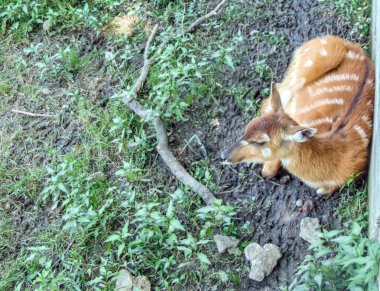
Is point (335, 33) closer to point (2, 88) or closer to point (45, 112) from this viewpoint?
point (45, 112)

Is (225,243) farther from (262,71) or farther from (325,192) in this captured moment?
(262,71)

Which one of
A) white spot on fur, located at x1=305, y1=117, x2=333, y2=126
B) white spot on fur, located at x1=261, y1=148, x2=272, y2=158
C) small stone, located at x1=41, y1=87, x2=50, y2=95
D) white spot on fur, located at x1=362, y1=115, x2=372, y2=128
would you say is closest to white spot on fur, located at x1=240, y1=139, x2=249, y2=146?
white spot on fur, located at x1=261, y1=148, x2=272, y2=158

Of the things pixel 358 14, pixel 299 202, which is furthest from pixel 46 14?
pixel 299 202

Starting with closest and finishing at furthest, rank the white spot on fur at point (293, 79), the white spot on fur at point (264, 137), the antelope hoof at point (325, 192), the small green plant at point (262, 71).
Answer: the white spot on fur at point (264, 137) < the antelope hoof at point (325, 192) < the white spot on fur at point (293, 79) < the small green plant at point (262, 71)

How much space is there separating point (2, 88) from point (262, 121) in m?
2.41

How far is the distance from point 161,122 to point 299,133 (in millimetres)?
1197

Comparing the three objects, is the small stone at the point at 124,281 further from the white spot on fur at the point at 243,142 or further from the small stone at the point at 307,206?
the small stone at the point at 307,206

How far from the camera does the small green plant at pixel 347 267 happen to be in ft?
8.78

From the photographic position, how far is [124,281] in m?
3.52

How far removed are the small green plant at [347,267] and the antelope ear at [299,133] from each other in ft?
1.89

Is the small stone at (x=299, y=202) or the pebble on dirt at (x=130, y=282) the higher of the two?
the pebble on dirt at (x=130, y=282)

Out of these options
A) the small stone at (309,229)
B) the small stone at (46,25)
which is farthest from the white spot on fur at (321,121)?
the small stone at (46,25)

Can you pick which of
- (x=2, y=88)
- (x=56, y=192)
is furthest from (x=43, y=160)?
(x=2, y=88)

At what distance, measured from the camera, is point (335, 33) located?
4.56m
